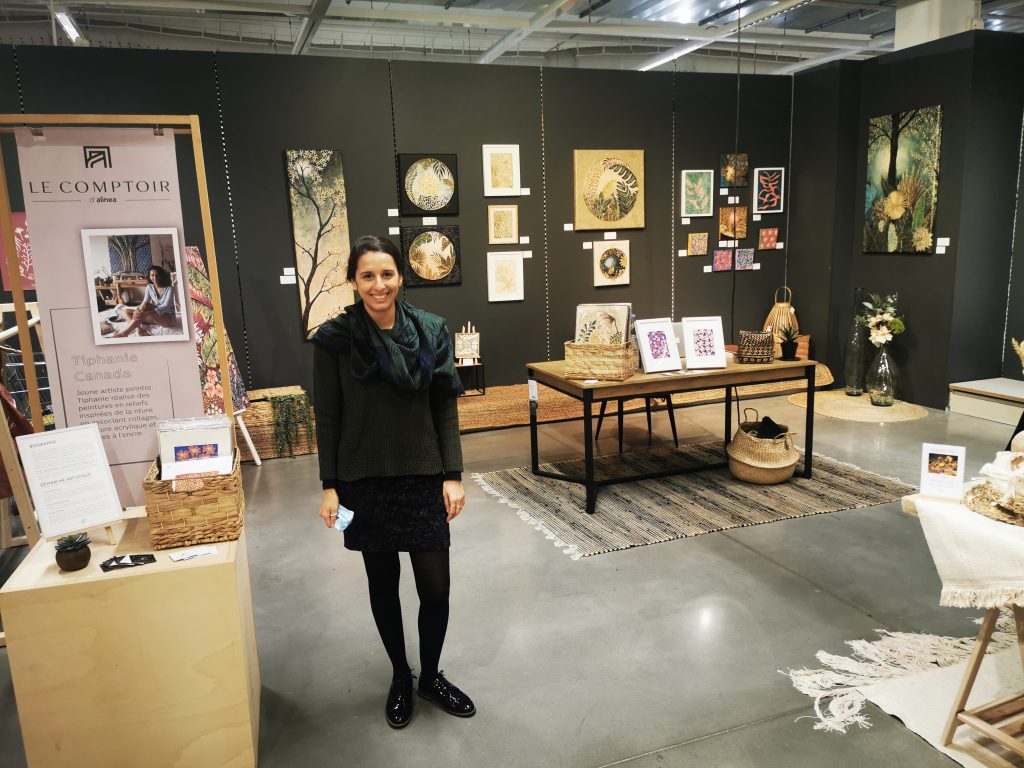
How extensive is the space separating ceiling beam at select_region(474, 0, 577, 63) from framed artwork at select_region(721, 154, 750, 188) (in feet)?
7.34

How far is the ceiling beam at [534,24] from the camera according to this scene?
263 inches

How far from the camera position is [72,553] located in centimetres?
207

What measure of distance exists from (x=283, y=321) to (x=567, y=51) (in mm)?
6282

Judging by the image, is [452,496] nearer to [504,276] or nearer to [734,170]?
[504,276]

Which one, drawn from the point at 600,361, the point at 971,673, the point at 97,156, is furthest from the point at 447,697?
the point at 600,361

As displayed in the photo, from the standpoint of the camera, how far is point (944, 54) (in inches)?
253

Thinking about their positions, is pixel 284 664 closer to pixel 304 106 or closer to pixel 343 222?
pixel 343 222

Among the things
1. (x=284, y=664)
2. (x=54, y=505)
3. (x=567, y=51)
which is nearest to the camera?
(x=54, y=505)

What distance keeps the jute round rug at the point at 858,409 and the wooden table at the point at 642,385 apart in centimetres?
197

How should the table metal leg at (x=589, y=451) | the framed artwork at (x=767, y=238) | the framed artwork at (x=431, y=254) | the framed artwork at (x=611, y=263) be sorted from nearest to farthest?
the table metal leg at (x=589, y=451) → the framed artwork at (x=431, y=254) → the framed artwork at (x=611, y=263) → the framed artwork at (x=767, y=238)

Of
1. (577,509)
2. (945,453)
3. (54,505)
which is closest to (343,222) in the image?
(577,509)

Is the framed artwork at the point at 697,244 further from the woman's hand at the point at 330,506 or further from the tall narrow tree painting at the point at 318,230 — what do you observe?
the woman's hand at the point at 330,506

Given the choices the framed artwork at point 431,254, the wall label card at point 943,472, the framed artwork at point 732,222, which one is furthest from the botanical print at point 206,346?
the framed artwork at point 732,222

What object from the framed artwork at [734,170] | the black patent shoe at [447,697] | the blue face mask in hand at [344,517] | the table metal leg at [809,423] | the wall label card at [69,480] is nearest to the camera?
the wall label card at [69,480]
